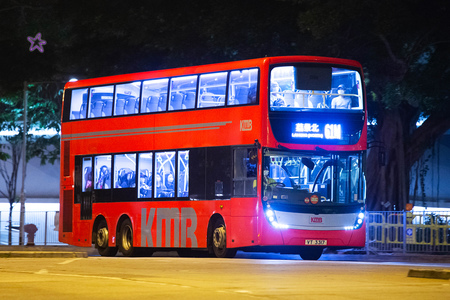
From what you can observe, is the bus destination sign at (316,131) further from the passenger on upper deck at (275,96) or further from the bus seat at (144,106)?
the bus seat at (144,106)

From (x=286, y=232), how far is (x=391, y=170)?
11205mm

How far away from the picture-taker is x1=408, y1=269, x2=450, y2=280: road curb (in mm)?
15120

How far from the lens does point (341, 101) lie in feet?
75.4

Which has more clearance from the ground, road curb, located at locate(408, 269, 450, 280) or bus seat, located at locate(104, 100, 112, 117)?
bus seat, located at locate(104, 100, 112, 117)

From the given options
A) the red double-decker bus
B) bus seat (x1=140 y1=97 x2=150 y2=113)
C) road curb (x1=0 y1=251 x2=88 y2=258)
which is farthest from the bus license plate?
bus seat (x1=140 y1=97 x2=150 y2=113)

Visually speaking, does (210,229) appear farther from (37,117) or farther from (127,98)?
(37,117)

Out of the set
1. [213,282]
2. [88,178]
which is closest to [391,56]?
[88,178]

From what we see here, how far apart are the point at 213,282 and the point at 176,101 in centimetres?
1169

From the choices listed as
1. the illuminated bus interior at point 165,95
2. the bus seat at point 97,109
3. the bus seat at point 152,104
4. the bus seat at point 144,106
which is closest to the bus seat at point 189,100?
the illuminated bus interior at point 165,95

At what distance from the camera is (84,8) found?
33.8m

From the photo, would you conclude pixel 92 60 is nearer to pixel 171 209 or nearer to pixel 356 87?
pixel 171 209

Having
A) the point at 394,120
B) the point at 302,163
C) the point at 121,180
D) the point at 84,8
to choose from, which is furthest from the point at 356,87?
the point at 84,8

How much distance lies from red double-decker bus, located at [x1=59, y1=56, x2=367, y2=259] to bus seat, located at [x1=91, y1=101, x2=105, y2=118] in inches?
2.1

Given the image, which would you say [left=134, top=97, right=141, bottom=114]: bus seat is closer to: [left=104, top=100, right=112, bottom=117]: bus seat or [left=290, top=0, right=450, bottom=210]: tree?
[left=104, top=100, right=112, bottom=117]: bus seat
